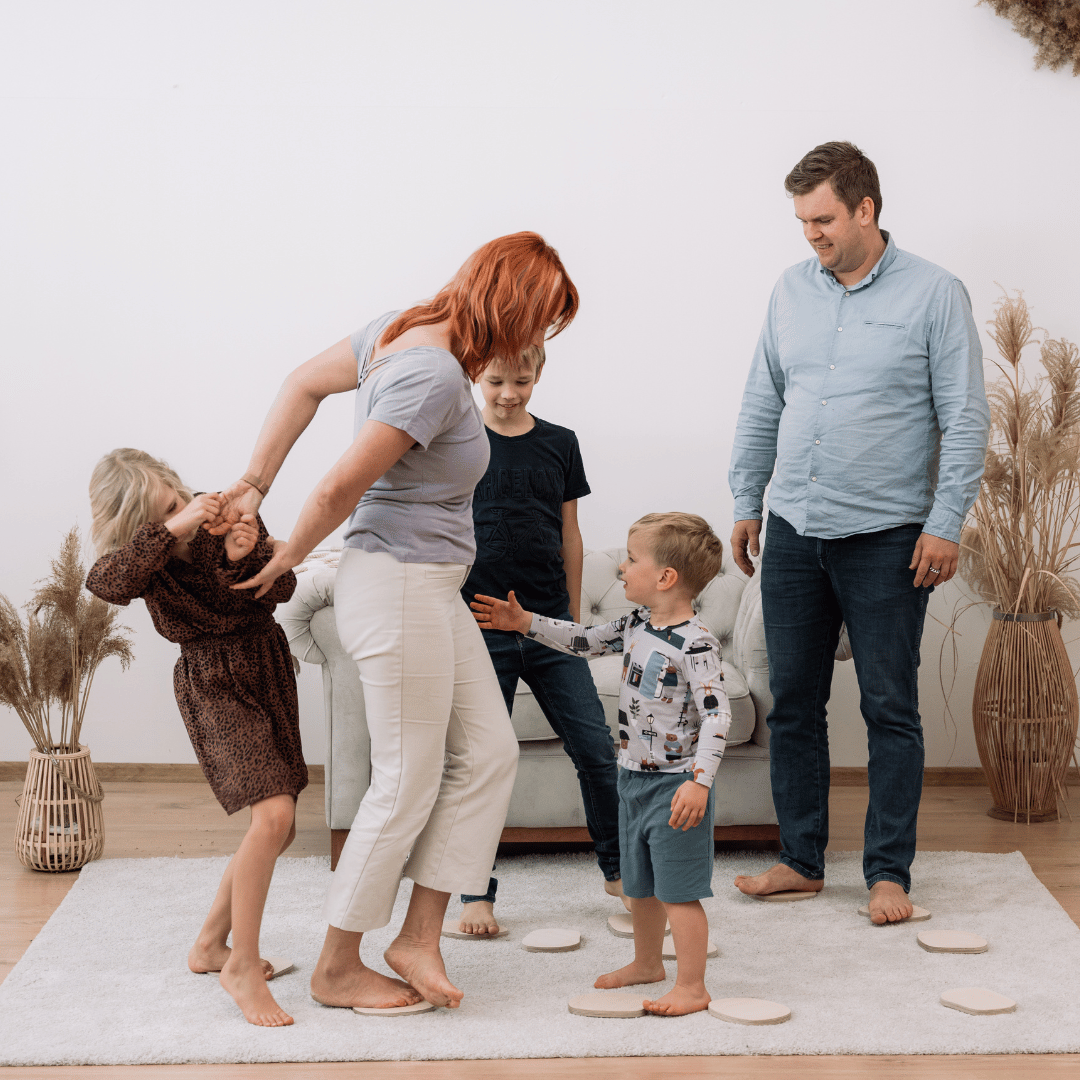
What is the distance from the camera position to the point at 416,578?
1743 mm

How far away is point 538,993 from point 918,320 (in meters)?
1.47

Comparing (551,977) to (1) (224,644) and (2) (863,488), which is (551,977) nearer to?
(1) (224,644)

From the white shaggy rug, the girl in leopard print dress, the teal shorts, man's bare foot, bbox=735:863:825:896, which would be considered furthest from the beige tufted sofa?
the teal shorts

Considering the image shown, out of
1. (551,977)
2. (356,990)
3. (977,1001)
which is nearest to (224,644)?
(356,990)

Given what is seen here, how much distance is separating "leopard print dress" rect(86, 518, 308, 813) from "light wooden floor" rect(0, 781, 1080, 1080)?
1.50ft

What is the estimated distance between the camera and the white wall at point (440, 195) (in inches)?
128

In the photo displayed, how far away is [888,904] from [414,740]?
1.14 metres

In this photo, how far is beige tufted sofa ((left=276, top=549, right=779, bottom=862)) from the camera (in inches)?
102

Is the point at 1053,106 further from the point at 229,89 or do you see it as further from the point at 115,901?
the point at 115,901

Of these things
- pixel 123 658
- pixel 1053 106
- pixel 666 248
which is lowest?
pixel 123 658

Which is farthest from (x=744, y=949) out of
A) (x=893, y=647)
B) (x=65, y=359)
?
(x=65, y=359)

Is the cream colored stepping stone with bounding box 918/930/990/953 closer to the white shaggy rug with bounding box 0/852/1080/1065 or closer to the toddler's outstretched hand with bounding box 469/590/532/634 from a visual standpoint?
the white shaggy rug with bounding box 0/852/1080/1065

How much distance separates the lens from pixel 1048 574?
9.85 ft

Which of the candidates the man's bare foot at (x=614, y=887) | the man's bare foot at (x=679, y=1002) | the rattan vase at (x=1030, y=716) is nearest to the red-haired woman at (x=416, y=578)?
the man's bare foot at (x=679, y=1002)
